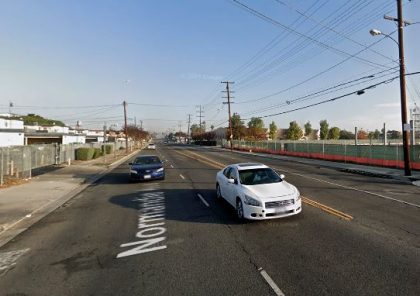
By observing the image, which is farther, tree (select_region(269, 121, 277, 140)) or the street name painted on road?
tree (select_region(269, 121, 277, 140))

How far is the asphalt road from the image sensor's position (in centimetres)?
531

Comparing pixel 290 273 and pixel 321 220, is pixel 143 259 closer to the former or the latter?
pixel 290 273

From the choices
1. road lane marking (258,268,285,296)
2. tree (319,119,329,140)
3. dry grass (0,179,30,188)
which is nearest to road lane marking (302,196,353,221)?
road lane marking (258,268,285,296)

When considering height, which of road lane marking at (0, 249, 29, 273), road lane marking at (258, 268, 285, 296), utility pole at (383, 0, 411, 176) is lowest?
road lane marking at (0, 249, 29, 273)

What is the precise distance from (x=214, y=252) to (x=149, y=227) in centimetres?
272

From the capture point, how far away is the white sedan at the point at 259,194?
860 centimetres

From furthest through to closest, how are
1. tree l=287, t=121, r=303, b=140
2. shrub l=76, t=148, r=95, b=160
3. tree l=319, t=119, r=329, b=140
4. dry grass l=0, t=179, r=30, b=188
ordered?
1. tree l=319, t=119, r=329, b=140
2. tree l=287, t=121, r=303, b=140
3. shrub l=76, t=148, r=95, b=160
4. dry grass l=0, t=179, r=30, b=188

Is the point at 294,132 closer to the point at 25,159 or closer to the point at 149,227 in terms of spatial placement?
the point at 25,159

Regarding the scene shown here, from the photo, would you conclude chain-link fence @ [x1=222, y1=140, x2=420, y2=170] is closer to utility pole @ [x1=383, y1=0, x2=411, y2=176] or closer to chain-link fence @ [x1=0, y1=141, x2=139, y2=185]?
utility pole @ [x1=383, y1=0, x2=411, y2=176]

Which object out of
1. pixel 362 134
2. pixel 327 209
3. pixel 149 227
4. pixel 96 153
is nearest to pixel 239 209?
pixel 149 227

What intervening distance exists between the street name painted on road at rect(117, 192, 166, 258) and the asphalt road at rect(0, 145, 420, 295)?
27 mm

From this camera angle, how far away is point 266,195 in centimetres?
880

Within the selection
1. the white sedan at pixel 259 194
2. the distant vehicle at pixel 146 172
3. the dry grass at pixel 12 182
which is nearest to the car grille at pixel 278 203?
the white sedan at pixel 259 194

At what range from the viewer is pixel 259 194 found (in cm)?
888
